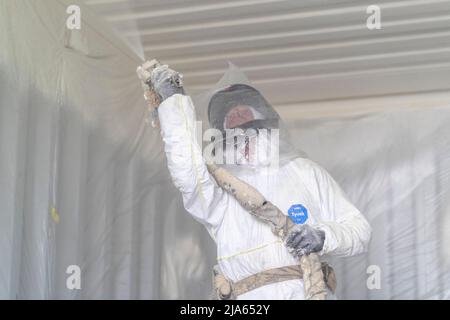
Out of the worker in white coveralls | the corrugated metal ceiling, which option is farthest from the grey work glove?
the corrugated metal ceiling

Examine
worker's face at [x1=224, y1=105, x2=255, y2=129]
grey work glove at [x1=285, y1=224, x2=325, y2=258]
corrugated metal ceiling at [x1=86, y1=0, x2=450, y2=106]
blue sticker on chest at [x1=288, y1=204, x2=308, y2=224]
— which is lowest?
grey work glove at [x1=285, y1=224, x2=325, y2=258]

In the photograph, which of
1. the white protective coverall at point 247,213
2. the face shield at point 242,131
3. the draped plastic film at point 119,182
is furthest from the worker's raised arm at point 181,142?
the draped plastic film at point 119,182

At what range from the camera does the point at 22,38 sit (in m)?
3.12

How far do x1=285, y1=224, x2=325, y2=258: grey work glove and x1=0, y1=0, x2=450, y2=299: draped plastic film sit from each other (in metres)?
0.79

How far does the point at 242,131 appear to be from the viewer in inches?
133

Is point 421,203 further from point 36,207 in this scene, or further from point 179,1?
point 36,207

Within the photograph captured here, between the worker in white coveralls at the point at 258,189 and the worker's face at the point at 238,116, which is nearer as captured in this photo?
the worker in white coveralls at the point at 258,189

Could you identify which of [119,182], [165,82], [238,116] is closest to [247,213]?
[238,116]

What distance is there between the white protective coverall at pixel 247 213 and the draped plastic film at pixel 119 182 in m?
0.44

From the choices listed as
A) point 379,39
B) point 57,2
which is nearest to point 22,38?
point 57,2

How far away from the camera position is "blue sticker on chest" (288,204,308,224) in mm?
3160

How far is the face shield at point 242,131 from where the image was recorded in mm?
3350

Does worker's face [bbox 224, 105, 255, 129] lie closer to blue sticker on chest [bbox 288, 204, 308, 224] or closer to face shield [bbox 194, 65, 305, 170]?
face shield [bbox 194, 65, 305, 170]

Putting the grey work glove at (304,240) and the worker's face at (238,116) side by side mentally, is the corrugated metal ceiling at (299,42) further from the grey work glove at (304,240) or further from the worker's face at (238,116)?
the grey work glove at (304,240)
